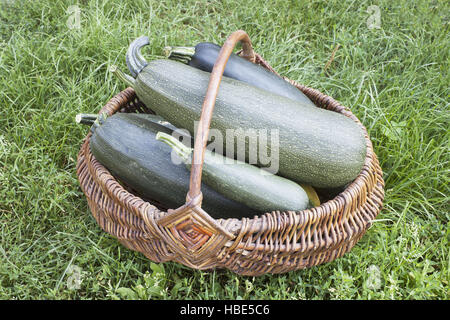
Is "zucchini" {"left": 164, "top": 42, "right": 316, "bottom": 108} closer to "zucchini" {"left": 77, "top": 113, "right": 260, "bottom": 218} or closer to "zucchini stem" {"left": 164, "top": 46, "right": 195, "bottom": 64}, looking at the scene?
"zucchini stem" {"left": 164, "top": 46, "right": 195, "bottom": 64}

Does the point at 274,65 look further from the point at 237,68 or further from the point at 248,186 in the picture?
the point at 248,186

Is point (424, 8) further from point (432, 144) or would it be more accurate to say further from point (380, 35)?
point (432, 144)

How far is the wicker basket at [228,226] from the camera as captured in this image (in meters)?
1.46

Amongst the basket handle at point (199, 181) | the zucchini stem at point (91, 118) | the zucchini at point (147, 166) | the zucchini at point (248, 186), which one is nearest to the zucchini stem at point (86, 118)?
the zucchini stem at point (91, 118)

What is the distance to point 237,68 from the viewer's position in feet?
6.55

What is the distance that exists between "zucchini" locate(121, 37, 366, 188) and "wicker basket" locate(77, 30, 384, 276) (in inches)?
4.7

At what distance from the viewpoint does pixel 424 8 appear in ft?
10.2

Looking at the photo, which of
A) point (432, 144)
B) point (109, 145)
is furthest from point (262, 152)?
point (432, 144)

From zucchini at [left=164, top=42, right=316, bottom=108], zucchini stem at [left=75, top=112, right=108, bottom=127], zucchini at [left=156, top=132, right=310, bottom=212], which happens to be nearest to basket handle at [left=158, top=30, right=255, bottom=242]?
zucchini at [left=156, top=132, right=310, bottom=212]

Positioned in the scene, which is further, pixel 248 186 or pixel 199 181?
pixel 248 186

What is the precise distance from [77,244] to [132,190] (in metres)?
0.37

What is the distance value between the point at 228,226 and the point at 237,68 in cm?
83

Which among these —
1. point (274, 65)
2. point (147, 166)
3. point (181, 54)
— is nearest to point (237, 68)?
point (181, 54)

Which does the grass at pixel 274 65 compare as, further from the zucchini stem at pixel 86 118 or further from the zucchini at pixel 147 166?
the zucchini stem at pixel 86 118
